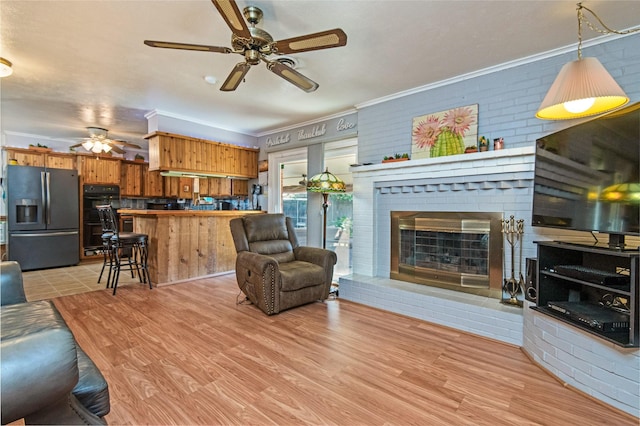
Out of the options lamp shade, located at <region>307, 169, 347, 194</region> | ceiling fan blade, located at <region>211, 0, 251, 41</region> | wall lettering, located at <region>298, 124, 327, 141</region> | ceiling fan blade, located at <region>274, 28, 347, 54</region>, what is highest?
wall lettering, located at <region>298, 124, 327, 141</region>

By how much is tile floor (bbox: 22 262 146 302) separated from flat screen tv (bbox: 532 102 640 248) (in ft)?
16.3

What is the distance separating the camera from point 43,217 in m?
5.28

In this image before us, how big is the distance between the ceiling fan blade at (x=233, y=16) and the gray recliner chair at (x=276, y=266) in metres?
1.97

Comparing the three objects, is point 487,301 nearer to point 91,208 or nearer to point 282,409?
point 282,409

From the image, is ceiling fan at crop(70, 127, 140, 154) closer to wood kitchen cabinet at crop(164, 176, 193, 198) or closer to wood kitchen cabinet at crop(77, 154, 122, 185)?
wood kitchen cabinet at crop(77, 154, 122, 185)

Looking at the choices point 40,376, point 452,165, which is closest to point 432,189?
point 452,165

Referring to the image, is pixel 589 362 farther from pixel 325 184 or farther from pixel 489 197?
pixel 325 184

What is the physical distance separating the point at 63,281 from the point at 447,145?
5626 mm

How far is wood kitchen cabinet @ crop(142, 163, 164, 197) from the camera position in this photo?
22.4ft

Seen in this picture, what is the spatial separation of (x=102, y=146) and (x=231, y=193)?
2.27 metres

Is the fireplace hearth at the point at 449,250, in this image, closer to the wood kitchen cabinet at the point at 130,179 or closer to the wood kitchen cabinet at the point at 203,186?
the wood kitchen cabinet at the point at 203,186

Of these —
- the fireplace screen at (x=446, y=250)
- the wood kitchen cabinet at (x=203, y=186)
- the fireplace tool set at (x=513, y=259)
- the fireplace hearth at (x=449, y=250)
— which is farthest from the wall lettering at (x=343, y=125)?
the wood kitchen cabinet at (x=203, y=186)

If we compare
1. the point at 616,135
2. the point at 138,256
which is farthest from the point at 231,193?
the point at 616,135

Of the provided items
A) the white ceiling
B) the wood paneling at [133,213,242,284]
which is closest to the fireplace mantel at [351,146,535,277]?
the white ceiling
